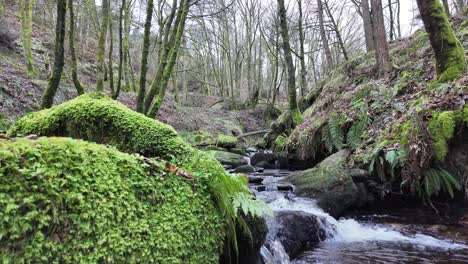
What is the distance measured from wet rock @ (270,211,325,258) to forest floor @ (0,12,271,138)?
856 centimetres

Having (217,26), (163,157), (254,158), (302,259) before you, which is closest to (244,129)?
(254,158)

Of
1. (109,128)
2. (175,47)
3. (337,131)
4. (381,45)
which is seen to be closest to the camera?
(109,128)

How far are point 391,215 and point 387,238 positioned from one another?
1.08m

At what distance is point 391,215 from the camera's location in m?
6.09

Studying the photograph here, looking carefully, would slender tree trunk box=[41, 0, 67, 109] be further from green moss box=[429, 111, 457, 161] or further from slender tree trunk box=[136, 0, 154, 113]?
green moss box=[429, 111, 457, 161]

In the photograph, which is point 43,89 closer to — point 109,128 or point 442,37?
point 109,128

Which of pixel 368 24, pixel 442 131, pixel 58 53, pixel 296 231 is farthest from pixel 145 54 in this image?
pixel 368 24

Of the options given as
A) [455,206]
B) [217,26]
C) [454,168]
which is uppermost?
[217,26]

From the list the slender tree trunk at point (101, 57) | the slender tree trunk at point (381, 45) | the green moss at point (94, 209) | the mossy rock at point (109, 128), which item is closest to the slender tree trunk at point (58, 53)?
the mossy rock at point (109, 128)

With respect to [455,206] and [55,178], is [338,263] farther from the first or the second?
[55,178]

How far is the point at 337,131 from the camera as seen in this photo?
8312 mm

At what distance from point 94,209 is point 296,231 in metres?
4.03

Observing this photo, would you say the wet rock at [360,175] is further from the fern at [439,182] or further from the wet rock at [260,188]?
the wet rock at [260,188]

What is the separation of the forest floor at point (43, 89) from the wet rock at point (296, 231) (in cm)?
856
